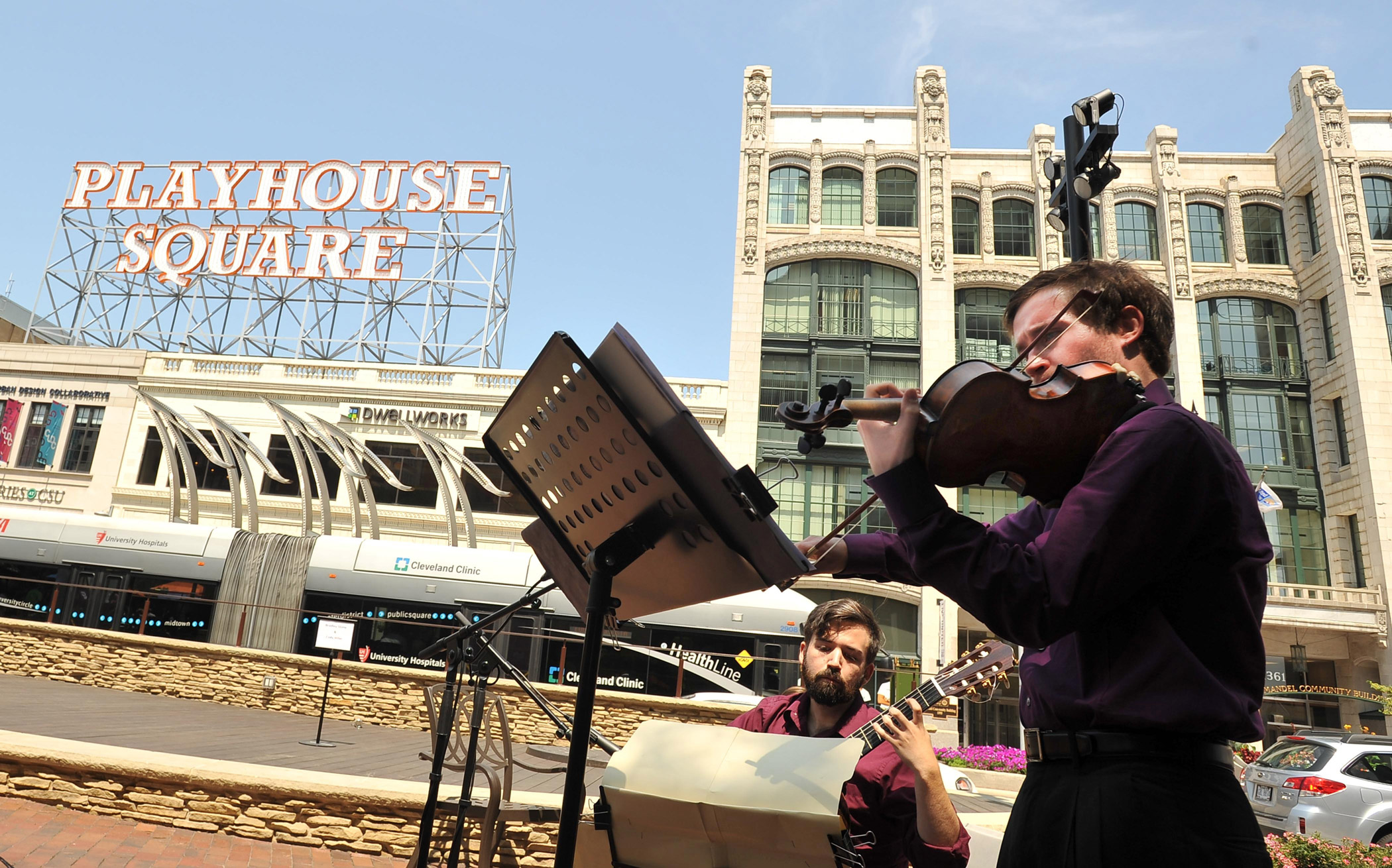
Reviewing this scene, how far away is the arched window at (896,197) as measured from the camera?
29.0 meters

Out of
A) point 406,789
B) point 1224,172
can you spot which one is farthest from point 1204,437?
point 1224,172

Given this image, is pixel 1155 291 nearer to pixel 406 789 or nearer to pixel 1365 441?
pixel 406 789

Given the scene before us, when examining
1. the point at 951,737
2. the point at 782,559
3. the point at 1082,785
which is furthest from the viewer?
the point at 951,737

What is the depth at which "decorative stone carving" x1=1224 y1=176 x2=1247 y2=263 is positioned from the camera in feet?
93.0

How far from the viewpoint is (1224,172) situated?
96.7 ft

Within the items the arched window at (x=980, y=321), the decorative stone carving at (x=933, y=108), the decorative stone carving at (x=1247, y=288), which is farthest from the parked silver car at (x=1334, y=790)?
the decorative stone carving at (x=933, y=108)

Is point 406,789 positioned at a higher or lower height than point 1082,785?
lower

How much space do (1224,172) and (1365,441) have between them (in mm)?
10525

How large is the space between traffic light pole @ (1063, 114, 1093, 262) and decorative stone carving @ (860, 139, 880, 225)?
23.2m

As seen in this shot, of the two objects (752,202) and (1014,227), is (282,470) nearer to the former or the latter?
(752,202)

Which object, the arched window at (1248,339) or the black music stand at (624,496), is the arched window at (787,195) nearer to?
the arched window at (1248,339)

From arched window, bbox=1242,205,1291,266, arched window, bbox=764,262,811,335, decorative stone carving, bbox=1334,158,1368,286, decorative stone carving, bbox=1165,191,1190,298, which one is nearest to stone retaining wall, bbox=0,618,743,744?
arched window, bbox=764,262,811,335

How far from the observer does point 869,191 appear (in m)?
28.8

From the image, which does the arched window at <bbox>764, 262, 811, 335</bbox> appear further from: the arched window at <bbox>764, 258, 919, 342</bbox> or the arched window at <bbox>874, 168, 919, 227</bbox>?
the arched window at <bbox>874, 168, 919, 227</bbox>
